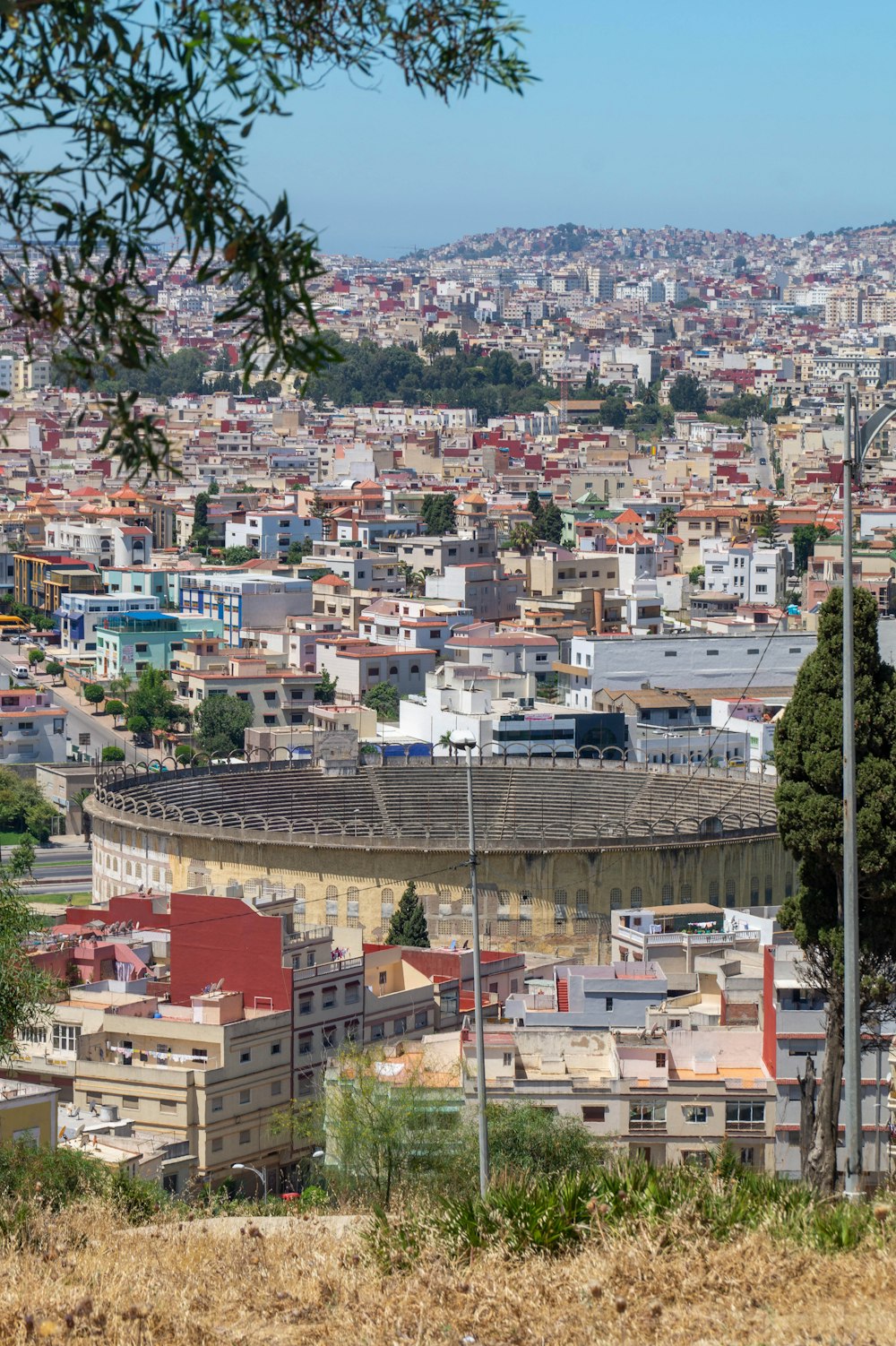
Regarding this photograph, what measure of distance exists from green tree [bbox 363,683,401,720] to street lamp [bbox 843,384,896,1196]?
4215cm

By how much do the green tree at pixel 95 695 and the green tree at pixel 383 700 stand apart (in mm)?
6227

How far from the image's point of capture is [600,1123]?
1728 centimetres

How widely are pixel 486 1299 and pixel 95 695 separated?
48436 millimetres

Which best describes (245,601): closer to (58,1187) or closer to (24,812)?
(24,812)

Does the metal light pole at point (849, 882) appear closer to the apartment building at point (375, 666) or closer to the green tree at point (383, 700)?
the green tree at point (383, 700)

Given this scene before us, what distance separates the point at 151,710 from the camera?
53.6m

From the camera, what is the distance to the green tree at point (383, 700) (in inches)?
2101

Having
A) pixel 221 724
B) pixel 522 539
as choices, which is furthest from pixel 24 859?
pixel 522 539

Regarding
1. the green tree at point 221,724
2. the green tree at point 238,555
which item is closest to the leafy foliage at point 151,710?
the green tree at point 221,724

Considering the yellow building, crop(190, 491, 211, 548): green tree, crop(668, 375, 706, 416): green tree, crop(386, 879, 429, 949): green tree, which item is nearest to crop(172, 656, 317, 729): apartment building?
crop(386, 879, 429, 949): green tree

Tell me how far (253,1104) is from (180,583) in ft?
158

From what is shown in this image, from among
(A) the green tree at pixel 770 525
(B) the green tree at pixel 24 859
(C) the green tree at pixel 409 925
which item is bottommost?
(B) the green tree at pixel 24 859

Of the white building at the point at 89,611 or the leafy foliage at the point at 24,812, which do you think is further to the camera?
the white building at the point at 89,611

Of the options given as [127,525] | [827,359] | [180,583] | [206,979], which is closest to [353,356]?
[827,359]
